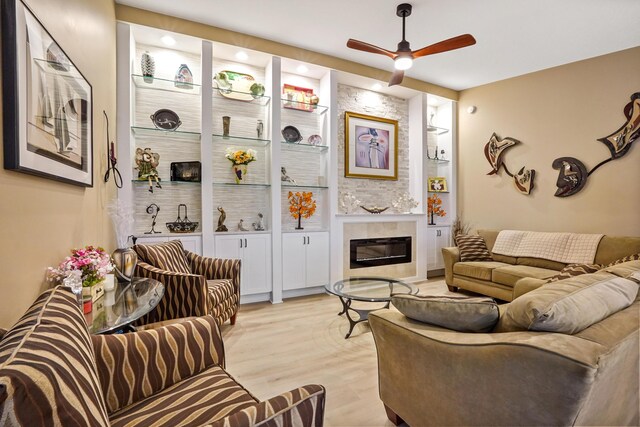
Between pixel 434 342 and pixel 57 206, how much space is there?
1.95 meters

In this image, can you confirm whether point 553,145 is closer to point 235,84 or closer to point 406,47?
point 406,47

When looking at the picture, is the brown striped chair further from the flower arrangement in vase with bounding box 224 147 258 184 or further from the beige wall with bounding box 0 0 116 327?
the flower arrangement in vase with bounding box 224 147 258 184

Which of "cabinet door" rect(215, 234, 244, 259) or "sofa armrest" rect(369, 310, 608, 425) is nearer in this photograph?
"sofa armrest" rect(369, 310, 608, 425)

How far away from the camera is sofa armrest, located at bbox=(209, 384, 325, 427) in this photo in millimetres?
832

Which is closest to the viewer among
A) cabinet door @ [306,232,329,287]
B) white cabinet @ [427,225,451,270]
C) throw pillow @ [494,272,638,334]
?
throw pillow @ [494,272,638,334]

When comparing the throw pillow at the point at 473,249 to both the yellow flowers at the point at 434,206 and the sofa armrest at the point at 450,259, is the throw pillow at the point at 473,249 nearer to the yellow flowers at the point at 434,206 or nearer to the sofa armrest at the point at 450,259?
the sofa armrest at the point at 450,259

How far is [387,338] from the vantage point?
1.55 m

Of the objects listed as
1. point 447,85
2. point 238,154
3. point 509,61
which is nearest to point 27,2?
point 238,154

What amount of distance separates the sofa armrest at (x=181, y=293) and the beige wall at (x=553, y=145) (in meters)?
4.50

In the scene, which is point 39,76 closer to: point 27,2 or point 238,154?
point 27,2

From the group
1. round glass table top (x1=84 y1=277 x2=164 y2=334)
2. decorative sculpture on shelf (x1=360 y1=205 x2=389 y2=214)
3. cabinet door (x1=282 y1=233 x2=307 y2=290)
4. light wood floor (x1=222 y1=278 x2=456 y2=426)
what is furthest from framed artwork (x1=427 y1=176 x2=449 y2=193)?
round glass table top (x1=84 y1=277 x2=164 y2=334)

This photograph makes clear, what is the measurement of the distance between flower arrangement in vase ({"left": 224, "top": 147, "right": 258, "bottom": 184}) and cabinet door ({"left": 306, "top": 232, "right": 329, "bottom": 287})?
1.17 meters

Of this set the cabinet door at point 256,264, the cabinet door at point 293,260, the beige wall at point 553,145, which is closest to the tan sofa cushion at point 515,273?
the beige wall at point 553,145

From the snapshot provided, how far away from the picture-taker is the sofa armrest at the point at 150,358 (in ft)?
3.85
